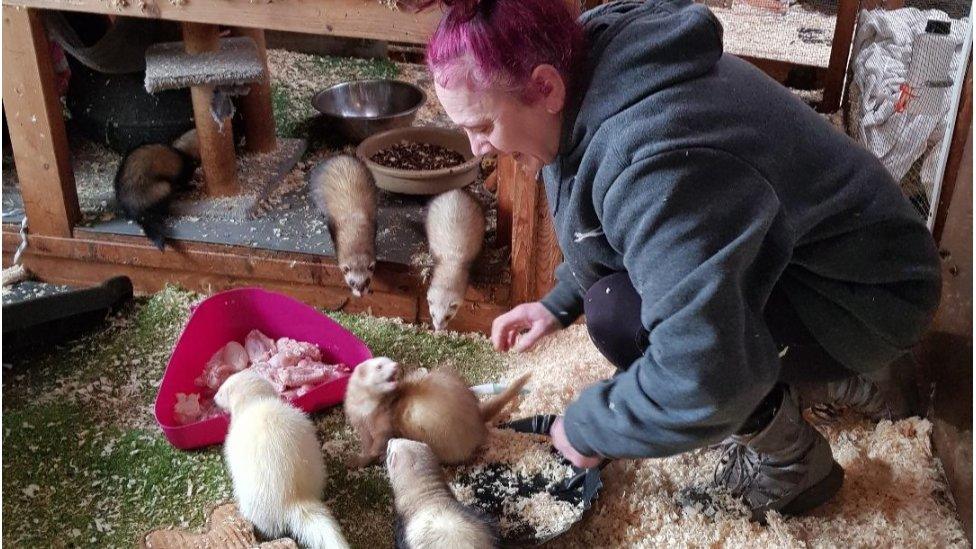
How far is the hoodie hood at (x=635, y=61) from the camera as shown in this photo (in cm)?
116

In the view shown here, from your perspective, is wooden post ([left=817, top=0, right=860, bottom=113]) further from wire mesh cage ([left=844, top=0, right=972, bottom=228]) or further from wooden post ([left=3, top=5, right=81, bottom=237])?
wooden post ([left=3, top=5, right=81, bottom=237])

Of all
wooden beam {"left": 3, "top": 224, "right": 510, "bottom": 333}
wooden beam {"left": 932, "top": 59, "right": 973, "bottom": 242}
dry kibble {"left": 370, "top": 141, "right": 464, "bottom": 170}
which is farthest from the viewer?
dry kibble {"left": 370, "top": 141, "right": 464, "bottom": 170}

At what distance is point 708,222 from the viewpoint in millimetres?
1100

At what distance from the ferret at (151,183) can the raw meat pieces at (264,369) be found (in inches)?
19.5

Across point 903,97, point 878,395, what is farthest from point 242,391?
point 903,97

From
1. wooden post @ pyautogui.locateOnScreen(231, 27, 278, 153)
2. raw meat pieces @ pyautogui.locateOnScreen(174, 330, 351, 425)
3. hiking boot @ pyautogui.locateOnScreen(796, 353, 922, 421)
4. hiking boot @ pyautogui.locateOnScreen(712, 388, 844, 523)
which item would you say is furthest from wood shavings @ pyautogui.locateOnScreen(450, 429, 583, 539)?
wooden post @ pyautogui.locateOnScreen(231, 27, 278, 153)

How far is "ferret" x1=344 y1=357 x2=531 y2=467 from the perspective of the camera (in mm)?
1829

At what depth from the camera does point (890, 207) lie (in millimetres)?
1313

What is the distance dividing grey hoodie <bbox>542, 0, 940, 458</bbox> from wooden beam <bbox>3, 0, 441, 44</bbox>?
0.77 m

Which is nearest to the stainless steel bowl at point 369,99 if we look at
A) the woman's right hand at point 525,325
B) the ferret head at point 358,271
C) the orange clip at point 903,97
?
the ferret head at point 358,271

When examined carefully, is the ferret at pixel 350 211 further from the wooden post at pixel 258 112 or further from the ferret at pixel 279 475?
the ferret at pixel 279 475

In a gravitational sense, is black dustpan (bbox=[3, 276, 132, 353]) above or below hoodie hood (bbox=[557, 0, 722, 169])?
below

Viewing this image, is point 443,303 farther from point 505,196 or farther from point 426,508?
point 426,508

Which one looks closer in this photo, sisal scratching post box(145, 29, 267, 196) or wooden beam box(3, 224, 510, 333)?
sisal scratching post box(145, 29, 267, 196)
